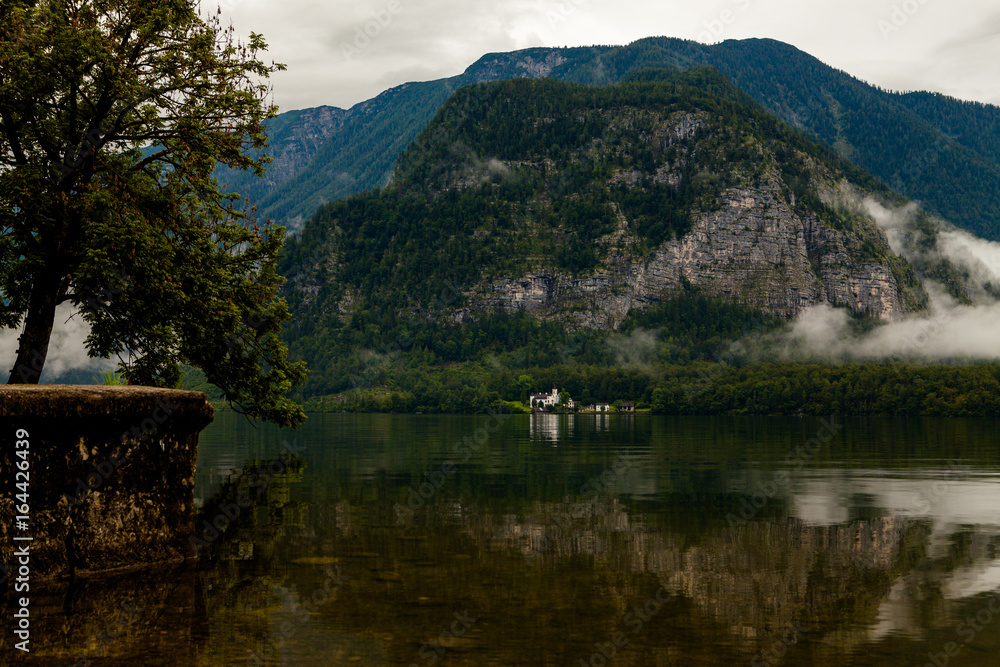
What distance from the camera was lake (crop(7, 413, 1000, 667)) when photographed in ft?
34.6

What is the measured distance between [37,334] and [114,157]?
16.2 feet

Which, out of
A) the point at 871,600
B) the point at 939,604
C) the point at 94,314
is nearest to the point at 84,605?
the point at 871,600

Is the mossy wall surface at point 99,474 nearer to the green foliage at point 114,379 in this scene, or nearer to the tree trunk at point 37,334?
the tree trunk at point 37,334

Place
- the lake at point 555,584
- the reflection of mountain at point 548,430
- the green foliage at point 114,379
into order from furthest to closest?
the reflection of mountain at point 548,430 < the green foliage at point 114,379 < the lake at point 555,584

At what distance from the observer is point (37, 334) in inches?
816

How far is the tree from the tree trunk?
0.03 metres

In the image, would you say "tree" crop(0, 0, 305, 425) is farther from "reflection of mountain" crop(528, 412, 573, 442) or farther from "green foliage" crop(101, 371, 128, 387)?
"reflection of mountain" crop(528, 412, 573, 442)

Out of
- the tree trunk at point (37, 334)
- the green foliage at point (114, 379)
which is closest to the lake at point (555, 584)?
the green foliage at point (114, 379)

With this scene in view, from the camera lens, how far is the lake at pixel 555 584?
10.5m

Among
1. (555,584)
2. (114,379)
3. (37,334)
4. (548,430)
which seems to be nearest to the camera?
(555,584)

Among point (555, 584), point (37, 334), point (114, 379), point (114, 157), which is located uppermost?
point (114, 157)

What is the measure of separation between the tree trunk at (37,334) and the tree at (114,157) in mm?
32

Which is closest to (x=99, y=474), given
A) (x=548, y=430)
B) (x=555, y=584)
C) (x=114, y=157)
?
(x=555, y=584)

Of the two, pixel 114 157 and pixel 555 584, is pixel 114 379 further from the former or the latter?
pixel 555 584
